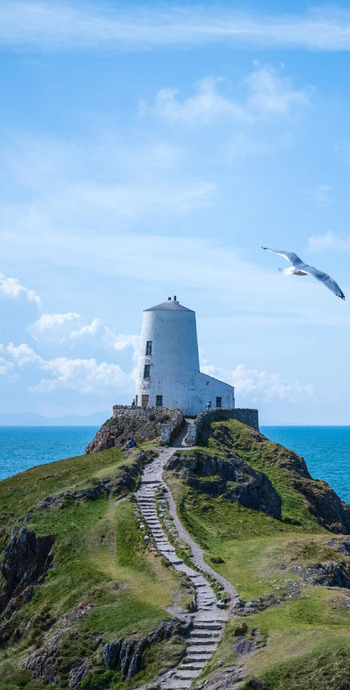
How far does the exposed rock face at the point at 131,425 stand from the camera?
3142 inches

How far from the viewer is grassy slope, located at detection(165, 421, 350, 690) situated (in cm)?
3384

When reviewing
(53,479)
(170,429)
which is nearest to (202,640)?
(53,479)

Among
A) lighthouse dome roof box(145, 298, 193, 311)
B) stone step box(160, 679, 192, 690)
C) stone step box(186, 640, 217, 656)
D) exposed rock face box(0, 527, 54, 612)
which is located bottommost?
stone step box(160, 679, 192, 690)

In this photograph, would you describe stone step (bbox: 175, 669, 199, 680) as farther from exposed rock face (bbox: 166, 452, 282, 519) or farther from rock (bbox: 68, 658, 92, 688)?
exposed rock face (bbox: 166, 452, 282, 519)

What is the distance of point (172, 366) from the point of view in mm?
89188

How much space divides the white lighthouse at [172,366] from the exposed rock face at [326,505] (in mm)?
16295

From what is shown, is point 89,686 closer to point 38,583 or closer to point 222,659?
point 222,659

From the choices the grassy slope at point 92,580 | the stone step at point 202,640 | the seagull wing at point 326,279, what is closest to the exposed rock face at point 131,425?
the grassy slope at point 92,580

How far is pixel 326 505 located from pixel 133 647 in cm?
3940

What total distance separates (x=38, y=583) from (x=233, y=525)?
1355 cm

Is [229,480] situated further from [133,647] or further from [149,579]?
[133,647]

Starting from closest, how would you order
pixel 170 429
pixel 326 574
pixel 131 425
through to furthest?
1. pixel 326 574
2. pixel 170 429
3. pixel 131 425

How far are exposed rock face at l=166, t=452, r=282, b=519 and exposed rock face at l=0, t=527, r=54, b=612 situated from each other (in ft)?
42.1

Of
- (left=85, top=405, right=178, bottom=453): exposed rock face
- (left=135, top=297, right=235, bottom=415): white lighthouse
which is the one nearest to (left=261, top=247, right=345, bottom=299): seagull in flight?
(left=85, top=405, right=178, bottom=453): exposed rock face
